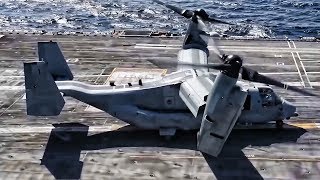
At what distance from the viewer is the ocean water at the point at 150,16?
92.8m

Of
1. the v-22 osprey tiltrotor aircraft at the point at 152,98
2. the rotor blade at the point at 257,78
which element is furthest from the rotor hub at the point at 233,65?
the v-22 osprey tiltrotor aircraft at the point at 152,98

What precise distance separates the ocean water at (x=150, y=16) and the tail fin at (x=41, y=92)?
55152mm

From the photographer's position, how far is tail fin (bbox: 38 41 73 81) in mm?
41156

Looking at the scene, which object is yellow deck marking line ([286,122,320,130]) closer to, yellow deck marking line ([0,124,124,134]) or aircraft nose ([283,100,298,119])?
aircraft nose ([283,100,298,119])

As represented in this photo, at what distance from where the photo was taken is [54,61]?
41.8 meters

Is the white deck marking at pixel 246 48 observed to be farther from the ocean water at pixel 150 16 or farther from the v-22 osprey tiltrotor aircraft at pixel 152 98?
the v-22 osprey tiltrotor aircraft at pixel 152 98

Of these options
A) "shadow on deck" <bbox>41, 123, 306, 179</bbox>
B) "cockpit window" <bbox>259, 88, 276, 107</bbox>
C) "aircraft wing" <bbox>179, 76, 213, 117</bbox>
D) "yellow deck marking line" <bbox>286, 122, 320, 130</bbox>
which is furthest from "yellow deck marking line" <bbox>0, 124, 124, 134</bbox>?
"yellow deck marking line" <bbox>286, 122, 320, 130</bbox>

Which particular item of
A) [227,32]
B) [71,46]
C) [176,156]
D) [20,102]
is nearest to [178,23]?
[227,32]

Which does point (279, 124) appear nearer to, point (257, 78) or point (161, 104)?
point (161, 104)

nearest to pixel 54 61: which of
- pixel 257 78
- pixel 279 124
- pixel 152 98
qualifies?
pixel 152 98

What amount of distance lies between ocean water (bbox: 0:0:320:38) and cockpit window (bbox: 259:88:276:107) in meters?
48.5

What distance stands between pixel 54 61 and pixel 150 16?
61759 mm

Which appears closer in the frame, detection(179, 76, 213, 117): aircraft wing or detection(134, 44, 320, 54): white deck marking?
detection(179, 76, 213, 117): aircraft wing

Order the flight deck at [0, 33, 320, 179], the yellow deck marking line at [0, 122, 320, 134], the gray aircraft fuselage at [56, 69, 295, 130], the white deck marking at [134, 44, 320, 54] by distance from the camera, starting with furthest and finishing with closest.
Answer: the white deck marking at [134, 44, 320, 54] → the yellow deck marking line at [0, 122, 320, 134] → the gray aircraft fuselage at [56, 69, 295, 130] → the flight deck at [0, 33, 320, 179]
